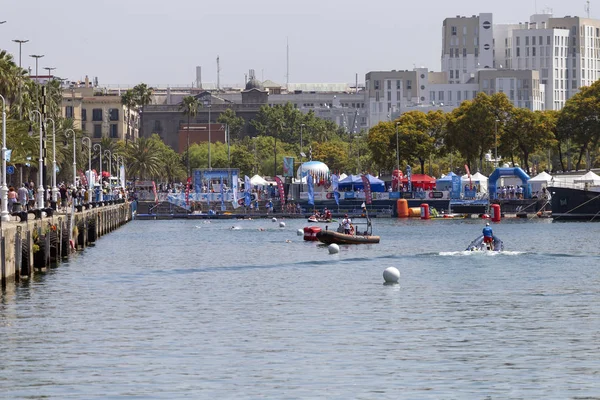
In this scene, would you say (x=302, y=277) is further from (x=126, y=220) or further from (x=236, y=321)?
(x=126, y=220)

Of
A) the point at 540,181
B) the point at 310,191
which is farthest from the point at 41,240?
the point at 540,181

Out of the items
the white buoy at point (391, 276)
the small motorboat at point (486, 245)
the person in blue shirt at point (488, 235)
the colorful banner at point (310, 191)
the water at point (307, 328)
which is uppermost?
the colorful banner at point (310, 191)

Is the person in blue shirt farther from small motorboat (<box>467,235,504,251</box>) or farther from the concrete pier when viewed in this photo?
the concrete pier

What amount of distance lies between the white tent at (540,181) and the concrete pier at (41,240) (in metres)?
67.0

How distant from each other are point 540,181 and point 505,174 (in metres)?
4.57

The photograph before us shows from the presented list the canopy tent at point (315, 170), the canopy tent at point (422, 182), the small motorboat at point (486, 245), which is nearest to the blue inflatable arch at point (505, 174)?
the canopy tent at point (422, 182)

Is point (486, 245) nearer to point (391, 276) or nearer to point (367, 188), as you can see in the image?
point (391, 276)

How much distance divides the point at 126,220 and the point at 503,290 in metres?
106

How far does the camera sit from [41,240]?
75750mm

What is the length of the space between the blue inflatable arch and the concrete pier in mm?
64518

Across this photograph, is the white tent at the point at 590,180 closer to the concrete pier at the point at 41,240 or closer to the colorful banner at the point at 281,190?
Result: the colorful banner at the point at 281,190

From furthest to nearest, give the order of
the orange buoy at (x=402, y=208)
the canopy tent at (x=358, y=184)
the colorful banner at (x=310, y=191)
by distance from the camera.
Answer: the canopy tent at (x=358, y=184) → the orange buoy at (x=402, y=208) → the colorful banner at (x=310, y=191)

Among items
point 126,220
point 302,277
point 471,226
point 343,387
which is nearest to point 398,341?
point 343,387

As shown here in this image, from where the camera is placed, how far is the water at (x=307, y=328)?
3969 cm
